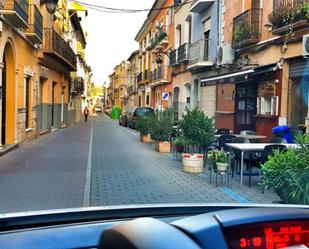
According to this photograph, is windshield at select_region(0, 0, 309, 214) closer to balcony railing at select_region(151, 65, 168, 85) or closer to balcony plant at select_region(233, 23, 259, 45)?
balcony plant at select_region(233, 23, 259, 45)

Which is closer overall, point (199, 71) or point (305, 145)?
point (305, 145)

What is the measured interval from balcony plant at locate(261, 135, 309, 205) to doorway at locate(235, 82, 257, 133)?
928cm

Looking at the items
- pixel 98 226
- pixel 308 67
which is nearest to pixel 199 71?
pixel 308 67

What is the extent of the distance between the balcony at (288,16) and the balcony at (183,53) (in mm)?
11657

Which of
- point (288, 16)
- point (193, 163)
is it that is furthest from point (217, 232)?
point (288, 16)

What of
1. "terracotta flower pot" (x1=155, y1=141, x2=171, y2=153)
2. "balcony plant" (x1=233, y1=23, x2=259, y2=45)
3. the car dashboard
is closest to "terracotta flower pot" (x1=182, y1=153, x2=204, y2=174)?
"terracotta flower pot" (x1=155, y1=141, x2=171, y2=153)

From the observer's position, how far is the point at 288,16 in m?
11.7

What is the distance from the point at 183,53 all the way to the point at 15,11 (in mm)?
13231

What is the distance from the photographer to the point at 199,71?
22.4 meters

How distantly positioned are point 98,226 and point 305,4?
33.4 feet

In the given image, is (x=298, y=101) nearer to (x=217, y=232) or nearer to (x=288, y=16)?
(x=288, y=16)

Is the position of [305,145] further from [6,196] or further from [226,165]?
[6,196]

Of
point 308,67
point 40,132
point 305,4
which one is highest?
point 305,4

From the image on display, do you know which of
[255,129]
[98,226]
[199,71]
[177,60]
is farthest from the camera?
[177,60]
